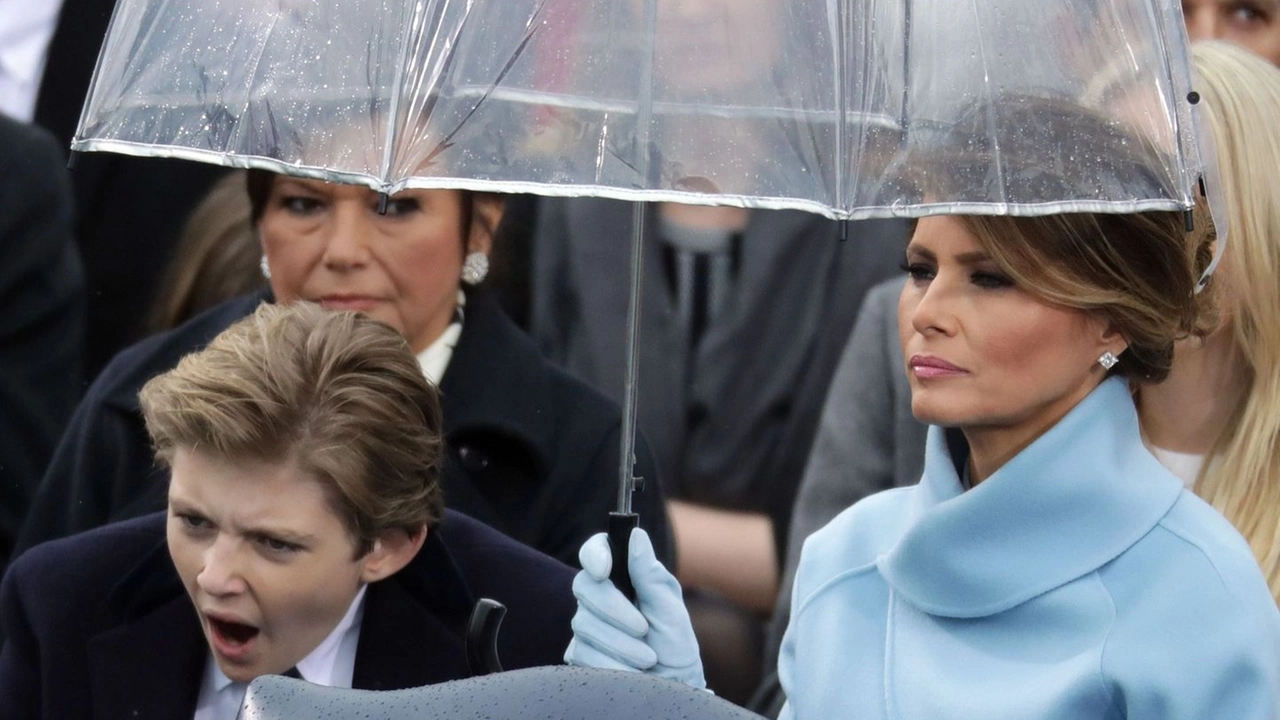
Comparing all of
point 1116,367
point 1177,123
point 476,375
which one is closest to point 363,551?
point 476,375

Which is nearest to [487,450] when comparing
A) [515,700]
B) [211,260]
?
[211,260]

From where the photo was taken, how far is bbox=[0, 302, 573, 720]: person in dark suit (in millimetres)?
2670

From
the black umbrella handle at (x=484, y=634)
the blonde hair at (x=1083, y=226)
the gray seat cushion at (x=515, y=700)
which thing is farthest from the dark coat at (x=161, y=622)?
the gray seat cushion at (x=515, y=700)

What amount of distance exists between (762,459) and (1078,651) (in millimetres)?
2140

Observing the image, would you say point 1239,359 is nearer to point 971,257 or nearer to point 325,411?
point 971,257

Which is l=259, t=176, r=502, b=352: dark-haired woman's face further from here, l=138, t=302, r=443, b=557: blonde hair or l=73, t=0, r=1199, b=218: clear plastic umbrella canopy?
l=73, t=0, r=1199, b=218: clear plastic umbrella canopy

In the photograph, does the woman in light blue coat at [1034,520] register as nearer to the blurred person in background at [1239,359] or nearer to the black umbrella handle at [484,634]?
the black umbrella handle at [484,634]

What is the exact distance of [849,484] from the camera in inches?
149

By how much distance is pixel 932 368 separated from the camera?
2402mm

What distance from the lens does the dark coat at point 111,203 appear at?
4418 millimetres

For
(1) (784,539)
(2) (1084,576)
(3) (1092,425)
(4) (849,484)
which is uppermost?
(3) (1092,425)

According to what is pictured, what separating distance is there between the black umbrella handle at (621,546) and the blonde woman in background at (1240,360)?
104cm

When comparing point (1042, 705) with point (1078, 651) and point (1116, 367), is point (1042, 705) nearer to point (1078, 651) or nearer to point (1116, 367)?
point (1078, 651)

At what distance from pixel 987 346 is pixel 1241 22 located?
72.9 inches
